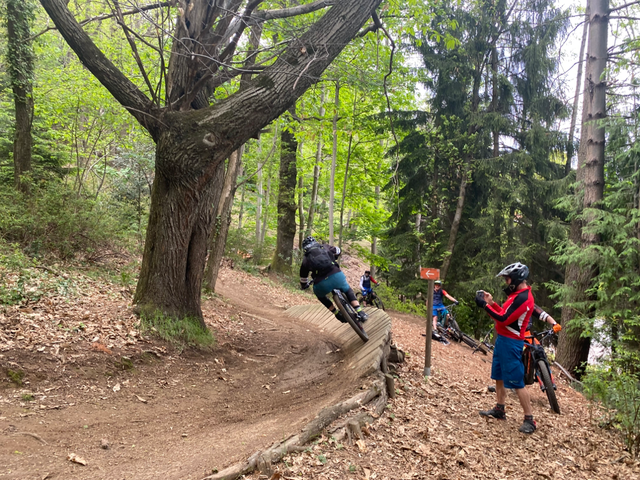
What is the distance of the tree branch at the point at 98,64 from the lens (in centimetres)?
560

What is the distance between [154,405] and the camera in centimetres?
475

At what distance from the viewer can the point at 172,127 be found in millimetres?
5898

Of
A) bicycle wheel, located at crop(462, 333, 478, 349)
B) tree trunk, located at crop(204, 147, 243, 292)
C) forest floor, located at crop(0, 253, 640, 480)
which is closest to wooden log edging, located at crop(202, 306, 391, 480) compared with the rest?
forest floor, located at crop(0, 253, 640, 480)

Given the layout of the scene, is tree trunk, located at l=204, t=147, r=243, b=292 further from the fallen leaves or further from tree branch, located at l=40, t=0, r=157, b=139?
the fallen leaves

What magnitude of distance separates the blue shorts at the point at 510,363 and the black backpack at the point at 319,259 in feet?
9.34

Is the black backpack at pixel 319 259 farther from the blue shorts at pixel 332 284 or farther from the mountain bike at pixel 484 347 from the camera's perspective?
the mountain bike at pixel 484 347

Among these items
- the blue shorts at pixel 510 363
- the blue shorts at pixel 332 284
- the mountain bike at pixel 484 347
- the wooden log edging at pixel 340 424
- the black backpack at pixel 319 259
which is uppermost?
the black backpack at pixel 319 259

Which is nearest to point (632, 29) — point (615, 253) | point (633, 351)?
point (615, 253)

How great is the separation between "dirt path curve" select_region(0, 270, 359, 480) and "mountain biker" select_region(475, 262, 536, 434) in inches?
75.3

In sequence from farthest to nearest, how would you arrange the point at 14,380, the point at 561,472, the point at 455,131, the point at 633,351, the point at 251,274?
the point at 251,274 → the point at 455,131 → the point at 633,351 → the point at 14,380 → the point at 561,472

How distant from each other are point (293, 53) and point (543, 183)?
43.9 feet

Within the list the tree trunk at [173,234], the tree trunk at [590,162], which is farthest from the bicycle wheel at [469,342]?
the tree trunk at [173,234]

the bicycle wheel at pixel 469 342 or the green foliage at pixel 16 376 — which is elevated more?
the green foliage at pixel 16 376

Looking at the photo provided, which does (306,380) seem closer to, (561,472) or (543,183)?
(561,472)
